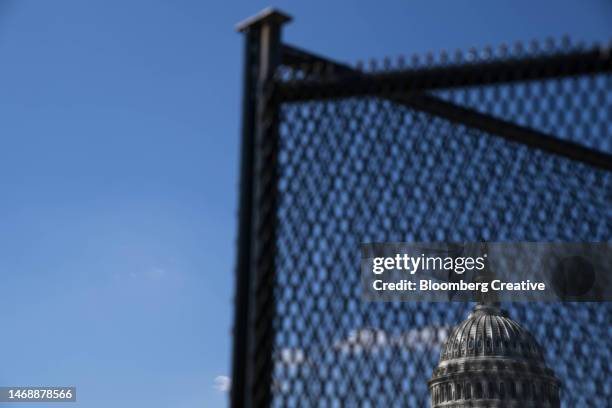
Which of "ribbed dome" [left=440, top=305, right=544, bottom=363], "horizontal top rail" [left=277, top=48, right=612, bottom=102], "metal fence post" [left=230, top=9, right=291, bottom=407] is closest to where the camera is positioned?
"horizontal top rail" [left=277, top=48, right=612, bottom=102]

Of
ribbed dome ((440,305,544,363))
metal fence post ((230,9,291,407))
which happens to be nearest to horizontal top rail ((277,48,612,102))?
metal fence post ((230,9,291,407))

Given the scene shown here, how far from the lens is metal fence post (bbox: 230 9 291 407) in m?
6.27

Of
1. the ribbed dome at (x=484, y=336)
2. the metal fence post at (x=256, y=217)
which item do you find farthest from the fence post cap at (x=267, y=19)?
the ribbed dome at (x=484, y=336)

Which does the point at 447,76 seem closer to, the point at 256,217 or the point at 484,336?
the point at 256,217

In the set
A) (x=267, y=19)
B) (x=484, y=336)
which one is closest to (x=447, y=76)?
(x=267, y=19)

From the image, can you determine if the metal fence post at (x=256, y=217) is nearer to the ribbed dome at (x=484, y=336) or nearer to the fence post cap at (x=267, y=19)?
the fence post cap at (x=267, y=19)

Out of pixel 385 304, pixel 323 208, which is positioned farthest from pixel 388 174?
pixel 385 304

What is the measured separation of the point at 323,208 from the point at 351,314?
82 cm

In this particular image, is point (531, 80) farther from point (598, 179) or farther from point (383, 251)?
point (383, 251)

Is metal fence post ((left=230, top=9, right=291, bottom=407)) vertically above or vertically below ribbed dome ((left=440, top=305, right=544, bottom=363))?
below

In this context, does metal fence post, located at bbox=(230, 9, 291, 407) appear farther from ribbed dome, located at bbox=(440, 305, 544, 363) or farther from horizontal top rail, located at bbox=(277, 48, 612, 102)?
ribbed dome, located at bbox=(440, 305, 544, 363)

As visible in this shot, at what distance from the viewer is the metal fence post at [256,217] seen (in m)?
6.27

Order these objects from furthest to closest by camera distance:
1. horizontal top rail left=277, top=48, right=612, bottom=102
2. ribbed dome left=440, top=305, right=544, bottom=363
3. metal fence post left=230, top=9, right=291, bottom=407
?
ribbed dome left=440, top=305, right=544, bottom=363
metal fence post left=230, top=9, right=291, bottom=407
horizontal top rail left=277, top=48, right=612, bottom=102

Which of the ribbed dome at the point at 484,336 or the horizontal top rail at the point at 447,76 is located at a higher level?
the ribbed dome at the point at 484,336
